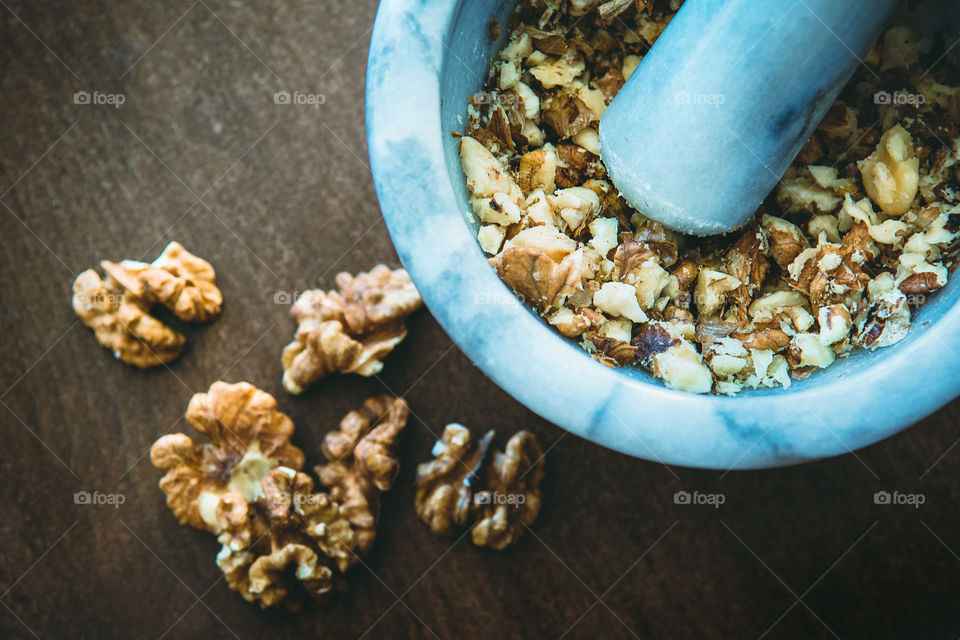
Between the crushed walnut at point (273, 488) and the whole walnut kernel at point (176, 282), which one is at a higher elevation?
the whole walnut kernel at point (176, 282)

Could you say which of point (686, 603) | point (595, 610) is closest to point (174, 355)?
point (595, 610)

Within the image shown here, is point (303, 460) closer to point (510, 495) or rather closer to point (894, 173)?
point (510, 495)

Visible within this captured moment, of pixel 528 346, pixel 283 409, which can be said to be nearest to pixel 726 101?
pixel 528 346

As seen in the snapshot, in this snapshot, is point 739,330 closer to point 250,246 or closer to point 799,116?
point 799,116

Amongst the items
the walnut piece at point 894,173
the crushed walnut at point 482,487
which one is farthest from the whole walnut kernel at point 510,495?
the walnut piece at point 894,173

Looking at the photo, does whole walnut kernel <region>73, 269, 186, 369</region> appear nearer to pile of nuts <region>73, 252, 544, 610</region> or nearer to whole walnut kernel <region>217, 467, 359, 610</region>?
pile of nuts <region>73, 252, 544, 610</region>

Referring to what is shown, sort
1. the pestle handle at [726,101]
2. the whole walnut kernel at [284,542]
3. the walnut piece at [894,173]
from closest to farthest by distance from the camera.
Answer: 1. the pestle handle at [726,101]
2. the walnut piece at [894,173]
3. the whole walnut kernel at [284,542]

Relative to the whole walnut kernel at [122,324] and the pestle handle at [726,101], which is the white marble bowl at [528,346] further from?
the whole walnut kernel at [122,324]
